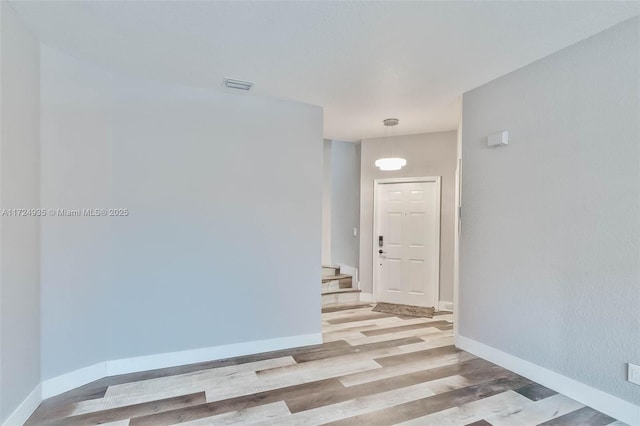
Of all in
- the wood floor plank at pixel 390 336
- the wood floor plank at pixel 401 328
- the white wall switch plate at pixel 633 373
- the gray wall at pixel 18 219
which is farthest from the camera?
the wood floor plank at pixel 401 328

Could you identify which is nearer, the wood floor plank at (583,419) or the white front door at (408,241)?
the wood floor plank at (583,419)

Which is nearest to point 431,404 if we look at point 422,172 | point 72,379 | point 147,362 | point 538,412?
point 538,412

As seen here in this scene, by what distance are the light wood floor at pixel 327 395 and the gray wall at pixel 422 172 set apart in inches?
69.4

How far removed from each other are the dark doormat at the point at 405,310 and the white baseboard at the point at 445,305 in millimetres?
129

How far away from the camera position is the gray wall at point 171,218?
8.32ft

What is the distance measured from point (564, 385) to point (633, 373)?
514mm

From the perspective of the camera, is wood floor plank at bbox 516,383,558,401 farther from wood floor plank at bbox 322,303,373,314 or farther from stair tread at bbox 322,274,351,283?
stair tread at bbox 322,274,351,283

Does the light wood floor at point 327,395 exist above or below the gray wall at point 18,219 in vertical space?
below

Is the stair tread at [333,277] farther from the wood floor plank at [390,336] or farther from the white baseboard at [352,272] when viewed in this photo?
the wood floor plank at [390,336]

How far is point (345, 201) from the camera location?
5934 mm

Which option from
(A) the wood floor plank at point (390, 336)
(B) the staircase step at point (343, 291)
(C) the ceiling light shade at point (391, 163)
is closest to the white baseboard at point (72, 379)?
(A) the wood floor plank at point (390, 336)

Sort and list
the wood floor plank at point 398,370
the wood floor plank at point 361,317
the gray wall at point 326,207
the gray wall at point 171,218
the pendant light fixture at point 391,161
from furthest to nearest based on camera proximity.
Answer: the gray wall at point 326,207 → the wood floor plank at point 361,317 → the pendant light fixture at point 391,161 → the wood floor plank at point 398,370 → the gray wall at point 171,218

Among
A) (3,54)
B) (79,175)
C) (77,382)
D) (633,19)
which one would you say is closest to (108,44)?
(3,54)

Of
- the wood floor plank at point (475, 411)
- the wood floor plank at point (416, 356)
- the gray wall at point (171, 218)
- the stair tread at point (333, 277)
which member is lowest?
the wood floor plank at point (416, 356)
